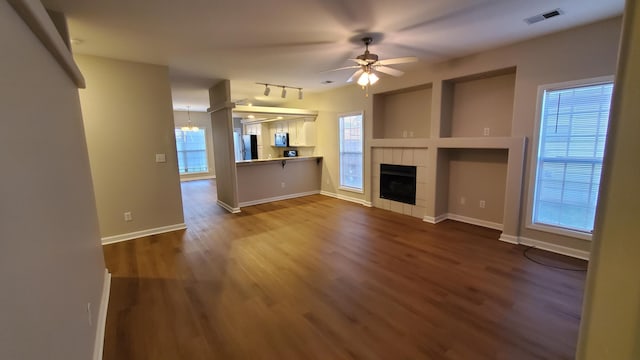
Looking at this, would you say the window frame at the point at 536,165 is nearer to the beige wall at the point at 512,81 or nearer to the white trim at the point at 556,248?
the beige wall at the point at 512,81

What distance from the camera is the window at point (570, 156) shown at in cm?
307

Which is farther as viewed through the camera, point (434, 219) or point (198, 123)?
point (198, 123)

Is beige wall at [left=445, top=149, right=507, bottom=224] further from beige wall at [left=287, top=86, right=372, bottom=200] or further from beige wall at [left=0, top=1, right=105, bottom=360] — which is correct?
beige wall at [left=0, top=1, right=105, bottom=360]

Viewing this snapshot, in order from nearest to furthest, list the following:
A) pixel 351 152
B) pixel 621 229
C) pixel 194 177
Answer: pixel 621 229, pixel 351 152, pixel 194 177

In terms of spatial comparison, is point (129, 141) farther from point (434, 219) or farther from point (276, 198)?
point (434, 219)

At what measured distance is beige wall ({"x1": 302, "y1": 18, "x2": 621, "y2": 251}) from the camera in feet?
9.85

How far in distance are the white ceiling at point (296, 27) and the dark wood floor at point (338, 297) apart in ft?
8.56

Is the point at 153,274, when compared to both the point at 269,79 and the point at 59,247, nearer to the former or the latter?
the point at 59,247

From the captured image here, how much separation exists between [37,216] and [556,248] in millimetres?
4756

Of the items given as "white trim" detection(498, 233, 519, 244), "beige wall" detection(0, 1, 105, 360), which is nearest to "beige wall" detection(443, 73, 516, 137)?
"white trim" detection(498, 233, 519, 244)

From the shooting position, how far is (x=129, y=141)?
403 centimetres

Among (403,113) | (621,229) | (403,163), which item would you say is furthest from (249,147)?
(621,229)

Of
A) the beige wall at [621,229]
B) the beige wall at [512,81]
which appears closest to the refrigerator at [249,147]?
the beige wall at [512,81]

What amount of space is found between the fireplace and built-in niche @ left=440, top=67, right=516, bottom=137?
96 cm
